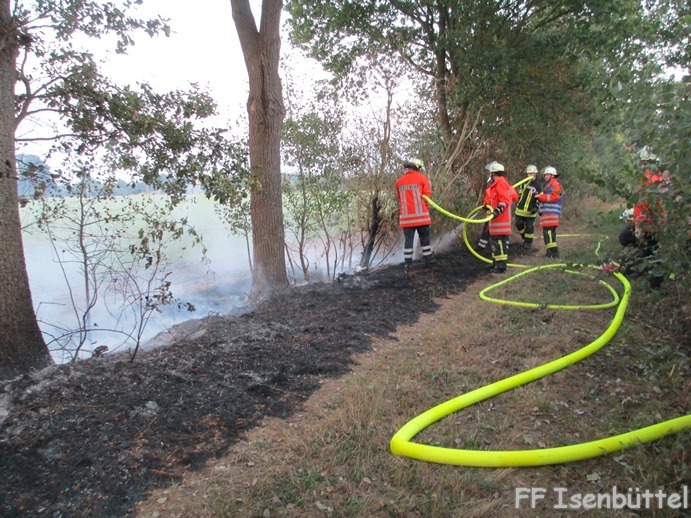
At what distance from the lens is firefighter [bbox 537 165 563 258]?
8.54 m

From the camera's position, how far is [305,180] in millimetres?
9062

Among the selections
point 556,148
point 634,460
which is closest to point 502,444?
point 634,460

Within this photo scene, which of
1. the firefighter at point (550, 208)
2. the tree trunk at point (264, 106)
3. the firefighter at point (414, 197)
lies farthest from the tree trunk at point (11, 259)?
the firefighter at point (550, 208)

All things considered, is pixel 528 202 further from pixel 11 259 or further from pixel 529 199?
pixel 11 259

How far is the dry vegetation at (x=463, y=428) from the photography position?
89.4 inches

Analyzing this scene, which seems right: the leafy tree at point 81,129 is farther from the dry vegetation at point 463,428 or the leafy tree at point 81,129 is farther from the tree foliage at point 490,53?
the tree foliage at point 490,53

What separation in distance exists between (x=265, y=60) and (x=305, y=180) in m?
2.72

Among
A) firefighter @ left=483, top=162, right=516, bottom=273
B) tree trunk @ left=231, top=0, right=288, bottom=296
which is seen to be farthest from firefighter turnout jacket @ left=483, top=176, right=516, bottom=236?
tree trunk @ left=231, top=0, right=288, bottom=296

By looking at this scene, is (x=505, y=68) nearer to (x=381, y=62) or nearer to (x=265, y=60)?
(x=381, y=62)

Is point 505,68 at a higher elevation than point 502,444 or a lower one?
higher

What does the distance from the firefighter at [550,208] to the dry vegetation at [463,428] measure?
13.6 feet

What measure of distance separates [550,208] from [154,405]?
314 inches

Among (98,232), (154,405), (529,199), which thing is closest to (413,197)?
(529,199)

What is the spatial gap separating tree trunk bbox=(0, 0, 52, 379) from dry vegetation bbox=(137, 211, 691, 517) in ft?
7.44
